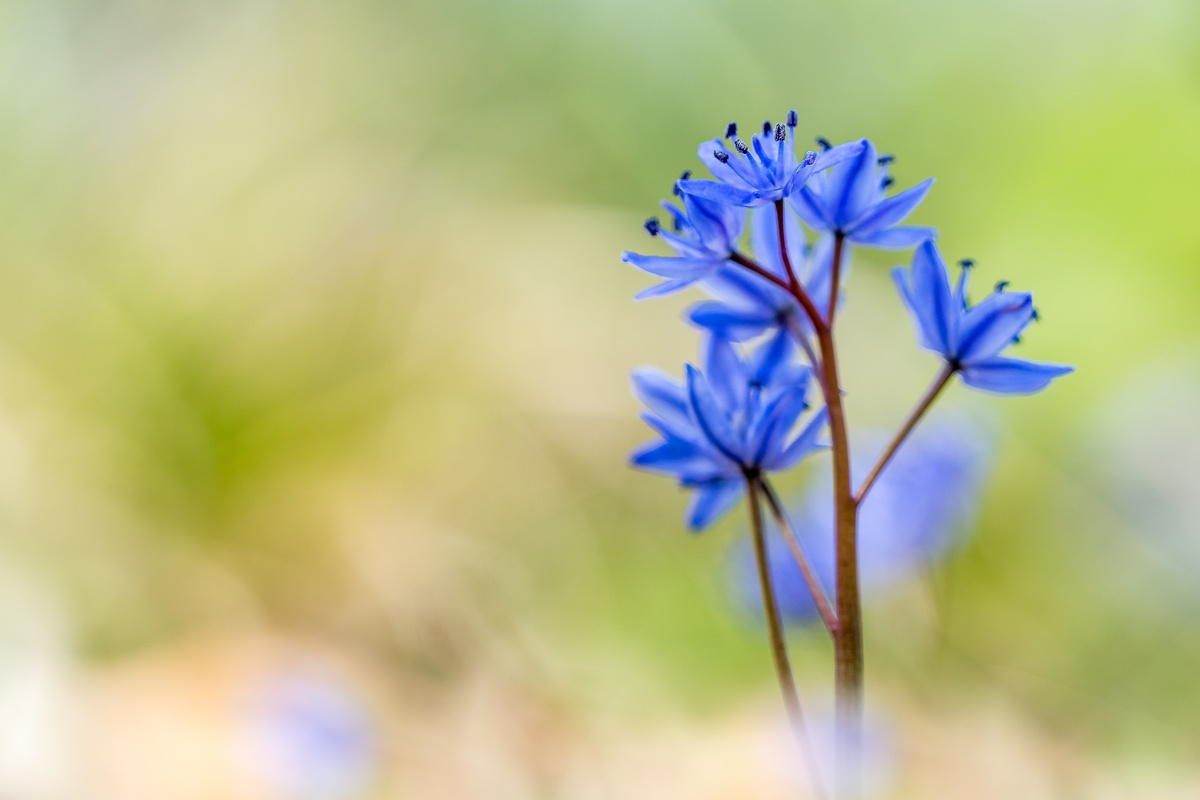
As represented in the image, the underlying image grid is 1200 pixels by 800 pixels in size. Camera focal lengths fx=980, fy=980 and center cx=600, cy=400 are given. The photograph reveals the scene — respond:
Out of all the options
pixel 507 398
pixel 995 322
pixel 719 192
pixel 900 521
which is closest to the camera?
pixel 719 192

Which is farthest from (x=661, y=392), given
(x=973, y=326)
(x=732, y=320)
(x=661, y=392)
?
(x=973, y=326)

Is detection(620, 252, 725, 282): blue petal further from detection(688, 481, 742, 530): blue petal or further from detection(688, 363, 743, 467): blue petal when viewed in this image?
detection(688, 481, 742, 530): blue petal

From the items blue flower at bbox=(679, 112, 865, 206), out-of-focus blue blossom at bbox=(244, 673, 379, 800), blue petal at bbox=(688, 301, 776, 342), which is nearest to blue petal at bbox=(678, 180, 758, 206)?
blue flower at bbox=(679, 112, 865, 206)

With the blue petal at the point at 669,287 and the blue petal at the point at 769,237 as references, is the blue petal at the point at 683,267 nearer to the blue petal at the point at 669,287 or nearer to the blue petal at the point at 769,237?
the blue petal at the point at 669,287

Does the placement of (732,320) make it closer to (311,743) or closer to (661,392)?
(661,392)

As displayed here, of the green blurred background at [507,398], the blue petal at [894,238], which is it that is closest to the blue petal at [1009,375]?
the blue petal at [894,238]

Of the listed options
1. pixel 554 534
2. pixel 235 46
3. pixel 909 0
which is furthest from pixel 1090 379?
pixel 235 46

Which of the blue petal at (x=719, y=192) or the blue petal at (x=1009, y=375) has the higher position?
the blue petal at (x=719, y=192)
